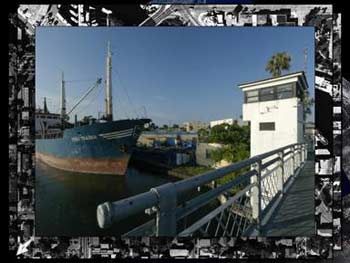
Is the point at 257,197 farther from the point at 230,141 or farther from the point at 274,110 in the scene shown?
the point at 274,110

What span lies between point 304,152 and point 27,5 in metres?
2.75

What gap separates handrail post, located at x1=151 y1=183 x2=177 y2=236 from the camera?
1718mm

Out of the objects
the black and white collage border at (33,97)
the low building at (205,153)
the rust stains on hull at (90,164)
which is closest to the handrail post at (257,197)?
the black and white collage border at (33,97)

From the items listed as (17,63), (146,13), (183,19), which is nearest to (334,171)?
(183,19)

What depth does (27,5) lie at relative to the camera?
2.74 meters

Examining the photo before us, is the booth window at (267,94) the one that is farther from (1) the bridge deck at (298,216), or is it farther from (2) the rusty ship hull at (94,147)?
(2) the rusty ship hull at (94,147)

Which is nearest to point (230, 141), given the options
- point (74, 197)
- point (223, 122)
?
point (223, 122)

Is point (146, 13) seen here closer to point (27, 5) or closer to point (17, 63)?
point (27, 5)

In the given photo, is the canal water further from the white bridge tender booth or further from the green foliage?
the white bridge tender booth

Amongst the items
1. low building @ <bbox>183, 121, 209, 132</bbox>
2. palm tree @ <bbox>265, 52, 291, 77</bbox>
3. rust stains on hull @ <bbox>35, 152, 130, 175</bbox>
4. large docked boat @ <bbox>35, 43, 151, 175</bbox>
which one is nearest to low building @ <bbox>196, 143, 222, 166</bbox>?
low building @ <bbox>183, 121, 209, 132</bbox>

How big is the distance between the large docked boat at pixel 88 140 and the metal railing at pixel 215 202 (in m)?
0.75

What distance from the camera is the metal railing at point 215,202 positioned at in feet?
5.34

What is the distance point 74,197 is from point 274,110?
6.41 ft

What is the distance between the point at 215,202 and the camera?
8.59 ft
